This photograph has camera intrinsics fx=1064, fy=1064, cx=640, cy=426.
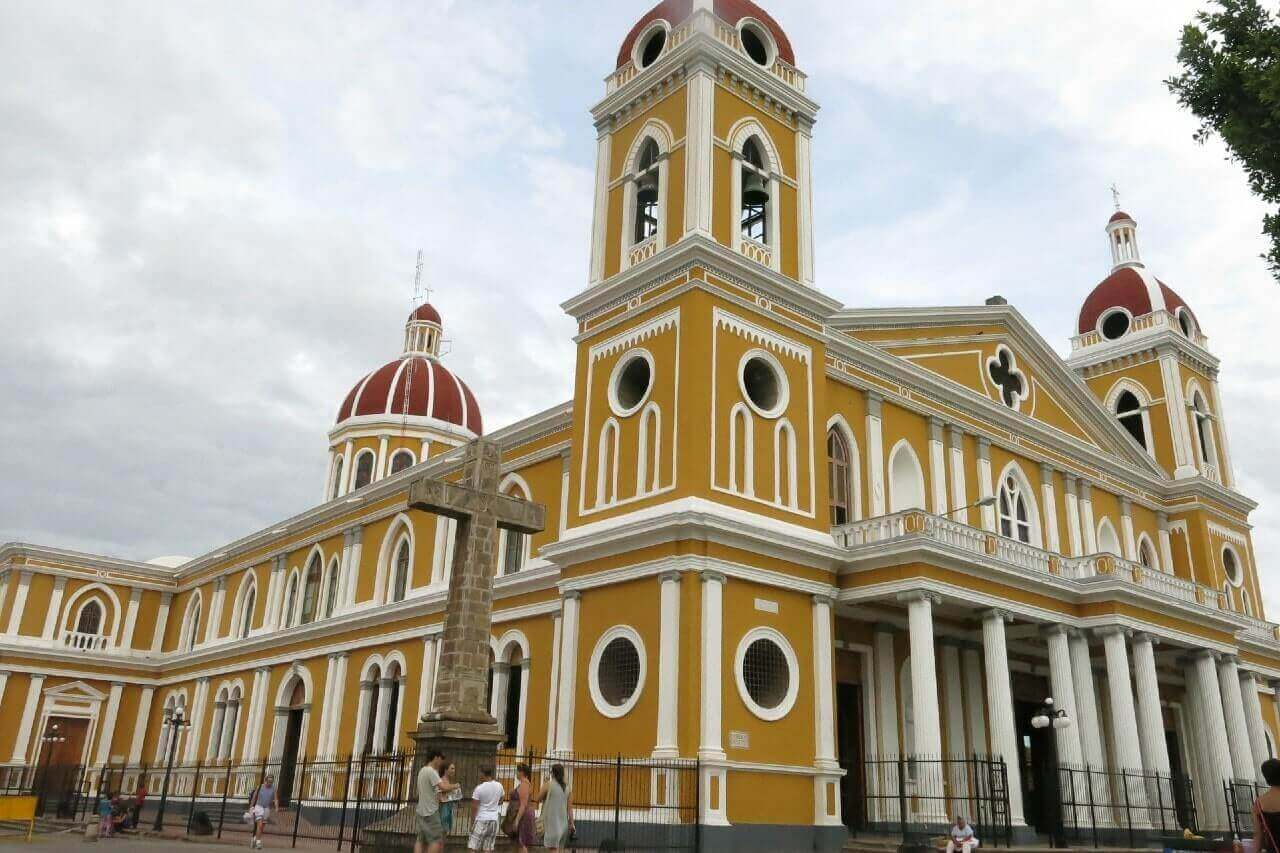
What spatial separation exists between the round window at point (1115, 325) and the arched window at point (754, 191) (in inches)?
667

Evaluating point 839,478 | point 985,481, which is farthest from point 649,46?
point 985,481

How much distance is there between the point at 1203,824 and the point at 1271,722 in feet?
A: 34.4

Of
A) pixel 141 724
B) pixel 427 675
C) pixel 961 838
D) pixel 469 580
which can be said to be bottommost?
pixel 961 838

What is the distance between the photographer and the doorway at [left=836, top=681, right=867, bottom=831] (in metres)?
21.4

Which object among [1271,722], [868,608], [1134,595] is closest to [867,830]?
[868,608]

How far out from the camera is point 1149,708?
22422 mm

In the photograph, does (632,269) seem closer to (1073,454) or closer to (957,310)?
(957,310)

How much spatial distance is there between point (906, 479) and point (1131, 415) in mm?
12859

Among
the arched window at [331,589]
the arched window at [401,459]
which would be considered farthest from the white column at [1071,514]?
the arched window at [401,459]

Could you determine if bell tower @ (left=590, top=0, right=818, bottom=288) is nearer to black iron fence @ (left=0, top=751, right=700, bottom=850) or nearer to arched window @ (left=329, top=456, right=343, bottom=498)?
black iron fence @ (left=0, top=751, right=700, bottom=850)

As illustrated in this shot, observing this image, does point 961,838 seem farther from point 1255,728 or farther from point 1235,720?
point 1255,728

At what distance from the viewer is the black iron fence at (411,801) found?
1325 cm

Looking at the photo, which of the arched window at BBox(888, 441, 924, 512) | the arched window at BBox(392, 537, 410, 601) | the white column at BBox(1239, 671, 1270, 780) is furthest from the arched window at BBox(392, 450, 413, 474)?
the white column at BBox(1239, 671, 1270, 780)

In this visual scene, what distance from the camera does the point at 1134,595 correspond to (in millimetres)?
22547
